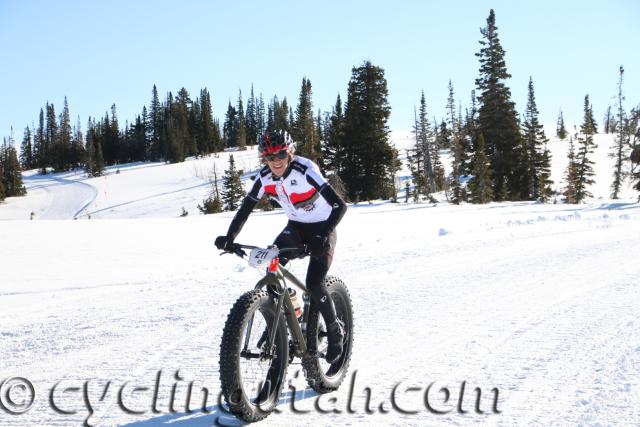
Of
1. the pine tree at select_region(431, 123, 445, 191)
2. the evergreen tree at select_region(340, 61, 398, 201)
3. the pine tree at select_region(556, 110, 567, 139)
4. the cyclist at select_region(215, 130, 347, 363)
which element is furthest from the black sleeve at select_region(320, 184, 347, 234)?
the pine tree at select_region(556, 110, 567, 139)

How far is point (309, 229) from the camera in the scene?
203 inches

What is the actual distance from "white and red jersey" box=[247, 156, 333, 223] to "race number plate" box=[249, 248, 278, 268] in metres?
0.89

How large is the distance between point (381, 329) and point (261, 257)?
306 centimetres

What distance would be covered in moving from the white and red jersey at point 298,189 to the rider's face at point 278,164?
0.06m

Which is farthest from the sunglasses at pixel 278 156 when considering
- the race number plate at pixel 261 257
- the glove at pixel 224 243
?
the race number plate at pixel 261 257

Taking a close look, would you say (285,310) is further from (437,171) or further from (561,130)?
(561,130)

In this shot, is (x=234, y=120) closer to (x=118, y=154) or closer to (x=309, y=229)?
(x=118, y=154)

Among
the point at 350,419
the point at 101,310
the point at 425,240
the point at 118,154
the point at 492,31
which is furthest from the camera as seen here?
the point at 118,154

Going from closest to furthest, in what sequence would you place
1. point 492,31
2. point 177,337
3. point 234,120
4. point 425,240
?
point 177,337
point 425,240
point 492,31
point 234,120

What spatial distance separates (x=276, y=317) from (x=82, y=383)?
216 centimetres

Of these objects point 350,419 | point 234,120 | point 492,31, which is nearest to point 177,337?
point 350,419

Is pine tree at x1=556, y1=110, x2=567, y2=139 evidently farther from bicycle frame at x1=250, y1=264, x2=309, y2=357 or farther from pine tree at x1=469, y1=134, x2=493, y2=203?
bicycle frame at x1=250, y1=264, x2=309, y2=357

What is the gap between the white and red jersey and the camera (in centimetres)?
480

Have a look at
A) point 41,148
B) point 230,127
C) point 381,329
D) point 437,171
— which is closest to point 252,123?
point 230,127
